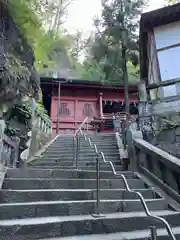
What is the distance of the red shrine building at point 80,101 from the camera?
2052 centimetres

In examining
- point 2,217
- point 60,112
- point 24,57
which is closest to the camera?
point 2,217

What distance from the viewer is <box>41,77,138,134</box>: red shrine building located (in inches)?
808

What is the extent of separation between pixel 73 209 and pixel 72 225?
52 centimetres

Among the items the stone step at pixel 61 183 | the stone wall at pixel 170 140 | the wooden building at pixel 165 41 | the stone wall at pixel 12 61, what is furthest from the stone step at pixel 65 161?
the wooden building at pixel 165 41

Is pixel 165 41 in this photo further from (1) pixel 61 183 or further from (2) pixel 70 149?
(1) pixel 61 183

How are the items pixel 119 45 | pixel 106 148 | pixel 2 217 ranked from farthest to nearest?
pixel 119 45 < pixel 106 148 < pixel 2 217

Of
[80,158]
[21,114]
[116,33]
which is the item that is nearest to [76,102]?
[116,33]

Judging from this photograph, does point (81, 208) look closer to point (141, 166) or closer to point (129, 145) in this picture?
point (141, 166)

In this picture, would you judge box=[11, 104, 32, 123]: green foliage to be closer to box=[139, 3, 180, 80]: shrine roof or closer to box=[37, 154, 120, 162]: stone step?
box=[37, 154, 120, 162]: stone step

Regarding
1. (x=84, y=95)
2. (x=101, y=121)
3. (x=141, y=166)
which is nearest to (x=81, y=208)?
(x=141, y=166)

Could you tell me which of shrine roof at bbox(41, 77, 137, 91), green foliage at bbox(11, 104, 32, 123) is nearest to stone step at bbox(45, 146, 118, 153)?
green foliage at bbox(11, 104, 32, 123)

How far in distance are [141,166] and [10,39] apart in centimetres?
456

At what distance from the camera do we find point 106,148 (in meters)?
9.06

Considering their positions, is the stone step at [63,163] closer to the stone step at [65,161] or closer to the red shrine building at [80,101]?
the stone step at [65,161]
